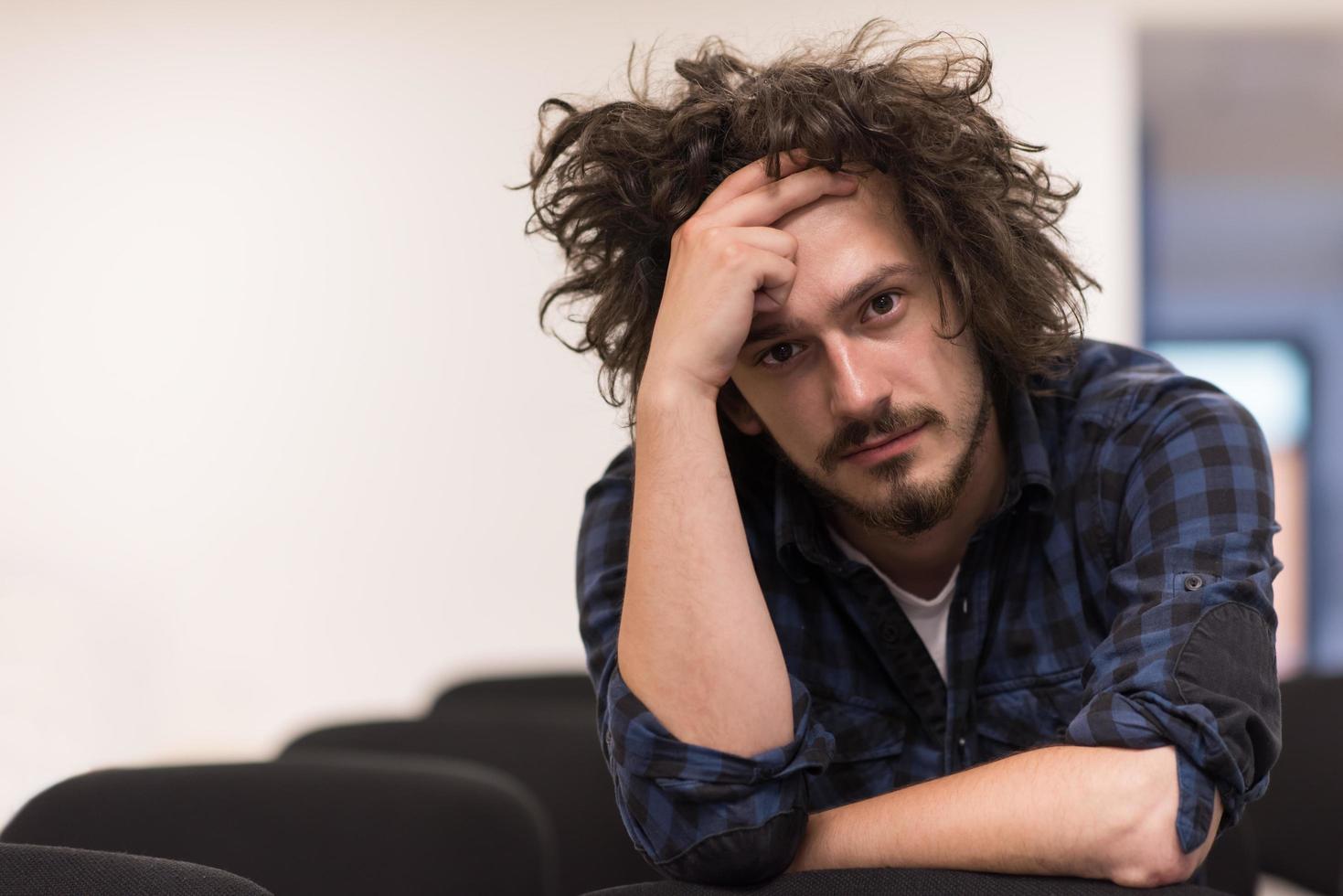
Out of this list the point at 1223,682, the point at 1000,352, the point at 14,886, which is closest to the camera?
the point at 14,886

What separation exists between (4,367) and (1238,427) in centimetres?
355

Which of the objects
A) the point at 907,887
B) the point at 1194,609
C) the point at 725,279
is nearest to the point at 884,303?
the point at 725,279

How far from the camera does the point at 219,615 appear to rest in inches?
147

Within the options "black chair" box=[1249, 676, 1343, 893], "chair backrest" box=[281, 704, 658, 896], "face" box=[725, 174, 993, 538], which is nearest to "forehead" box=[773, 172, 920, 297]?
"face" box=[725, 174, 993, 538]

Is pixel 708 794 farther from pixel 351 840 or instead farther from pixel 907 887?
pixel 351 840

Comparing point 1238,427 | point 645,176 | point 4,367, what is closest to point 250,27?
point 4,367

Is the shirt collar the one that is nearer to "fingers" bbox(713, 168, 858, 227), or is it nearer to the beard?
the beard

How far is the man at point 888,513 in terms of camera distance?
3.42ft

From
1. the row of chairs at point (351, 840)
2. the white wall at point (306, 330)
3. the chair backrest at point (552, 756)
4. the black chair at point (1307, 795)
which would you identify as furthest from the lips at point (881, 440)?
the white wall at point (306, 330)

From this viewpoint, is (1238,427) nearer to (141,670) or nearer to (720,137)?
(720,137)

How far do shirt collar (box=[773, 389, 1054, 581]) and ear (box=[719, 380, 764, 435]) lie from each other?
6 centimetres

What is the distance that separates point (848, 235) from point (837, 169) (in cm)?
8

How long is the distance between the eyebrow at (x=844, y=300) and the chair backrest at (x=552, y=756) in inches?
26.0

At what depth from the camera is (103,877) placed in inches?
33.8
